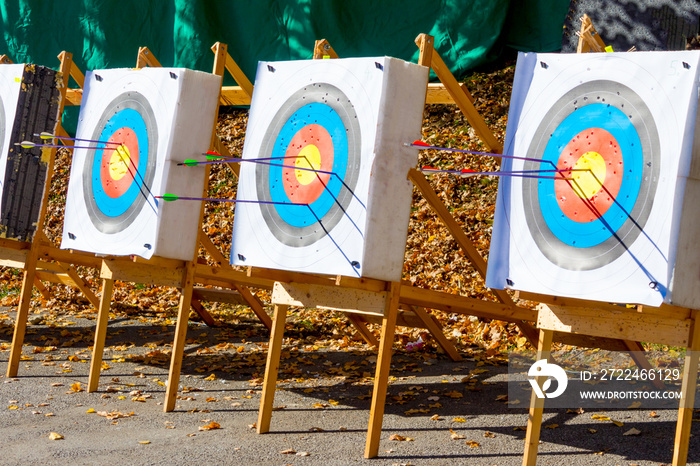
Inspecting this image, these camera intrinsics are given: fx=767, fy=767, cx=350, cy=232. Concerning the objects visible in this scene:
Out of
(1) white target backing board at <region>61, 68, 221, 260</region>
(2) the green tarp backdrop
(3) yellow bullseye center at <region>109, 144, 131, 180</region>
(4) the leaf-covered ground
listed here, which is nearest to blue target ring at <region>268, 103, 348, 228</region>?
(1) white target backing board at <region>61, 68, 221, 260</region>

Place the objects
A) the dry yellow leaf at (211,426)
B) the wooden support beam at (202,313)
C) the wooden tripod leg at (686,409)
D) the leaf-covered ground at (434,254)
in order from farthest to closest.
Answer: the wooden support beam at (202,313) < the leaf-covered ground at (434,254) < the dry yellow leaf at (211,426) < the wooden tripod leg at (686,409)

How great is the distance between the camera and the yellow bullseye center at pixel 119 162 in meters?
5.52

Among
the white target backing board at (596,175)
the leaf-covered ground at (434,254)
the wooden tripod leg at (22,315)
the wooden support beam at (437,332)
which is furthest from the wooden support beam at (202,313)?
the white target backing board at (596,175)

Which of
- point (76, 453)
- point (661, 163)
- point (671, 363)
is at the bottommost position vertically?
point (76, 453)

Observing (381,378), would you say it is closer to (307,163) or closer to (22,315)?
(307,163)

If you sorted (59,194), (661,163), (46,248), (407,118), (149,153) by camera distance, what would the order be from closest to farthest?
(661,163) < (407,118) < (149,153) < (46,248) < (59,194)

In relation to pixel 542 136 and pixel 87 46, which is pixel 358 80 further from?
pixel 87 46

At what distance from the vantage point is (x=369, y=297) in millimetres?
4230

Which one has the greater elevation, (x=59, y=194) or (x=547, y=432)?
(x=59, y=194)

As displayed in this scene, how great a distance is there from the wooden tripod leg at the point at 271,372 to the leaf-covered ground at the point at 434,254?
231cm

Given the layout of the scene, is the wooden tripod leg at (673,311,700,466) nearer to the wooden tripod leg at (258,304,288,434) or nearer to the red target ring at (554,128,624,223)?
the red target ring at (554,128,624,223)

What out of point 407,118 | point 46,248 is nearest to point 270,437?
point 407,118

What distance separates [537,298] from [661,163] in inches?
36.2

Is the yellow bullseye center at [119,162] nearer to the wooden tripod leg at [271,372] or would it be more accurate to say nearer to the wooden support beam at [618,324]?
the wooden tripod leg at [271,372]
